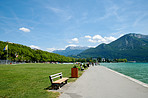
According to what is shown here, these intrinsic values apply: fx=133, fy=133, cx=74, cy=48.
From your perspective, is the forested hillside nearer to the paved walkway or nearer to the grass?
the grass

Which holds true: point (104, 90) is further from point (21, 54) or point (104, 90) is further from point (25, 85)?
point (21, 54)

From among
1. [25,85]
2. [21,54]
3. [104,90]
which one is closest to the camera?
[104,90]

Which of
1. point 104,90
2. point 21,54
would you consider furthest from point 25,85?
point 21,54

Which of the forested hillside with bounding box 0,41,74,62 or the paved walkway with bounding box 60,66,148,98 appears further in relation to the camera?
the forested hillside with bounding box 0,41,74,62

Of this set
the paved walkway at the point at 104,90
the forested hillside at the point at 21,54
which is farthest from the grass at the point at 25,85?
the forested hillside at the point at 21,54

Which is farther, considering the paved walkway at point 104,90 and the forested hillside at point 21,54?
the forested hillside at point 21,54

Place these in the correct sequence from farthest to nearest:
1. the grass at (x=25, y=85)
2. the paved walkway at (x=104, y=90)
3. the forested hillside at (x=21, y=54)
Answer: the forested hillside at (x=21, y=54) → the grass at (x=25, y=85) → the paved walkway at (x=104, y=90)

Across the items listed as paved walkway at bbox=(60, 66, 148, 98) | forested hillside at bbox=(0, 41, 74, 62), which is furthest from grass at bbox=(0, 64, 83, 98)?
forested hillside at bbox=(0, 41, 74, 62)

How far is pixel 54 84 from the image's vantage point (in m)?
8.12

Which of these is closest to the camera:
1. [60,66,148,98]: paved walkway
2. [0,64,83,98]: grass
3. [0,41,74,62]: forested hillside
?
[60,66,148,98]: paved walkway

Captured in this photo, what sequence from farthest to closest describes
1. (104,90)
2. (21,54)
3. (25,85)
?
(21,54)
(25,85)
(104,90)

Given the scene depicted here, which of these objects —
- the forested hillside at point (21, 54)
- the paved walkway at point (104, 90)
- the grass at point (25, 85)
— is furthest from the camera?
the forested hillside at point (21, 54)

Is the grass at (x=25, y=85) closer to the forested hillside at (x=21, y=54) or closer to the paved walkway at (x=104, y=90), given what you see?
the paved walkway at (x=104, y=90)

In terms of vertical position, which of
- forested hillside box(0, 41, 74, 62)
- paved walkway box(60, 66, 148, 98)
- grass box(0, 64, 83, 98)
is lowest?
paved walkway box(60, 66, 148, 98)
